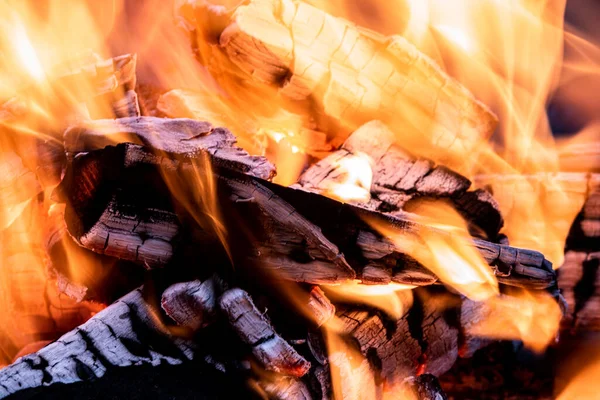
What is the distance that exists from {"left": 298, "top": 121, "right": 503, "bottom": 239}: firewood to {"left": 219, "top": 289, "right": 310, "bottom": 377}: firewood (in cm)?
204

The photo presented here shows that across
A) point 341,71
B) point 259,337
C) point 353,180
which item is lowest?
point 259,337

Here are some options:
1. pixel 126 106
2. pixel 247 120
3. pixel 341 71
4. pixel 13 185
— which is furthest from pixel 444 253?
pixel 13 185

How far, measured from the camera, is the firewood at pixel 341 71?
158 inches

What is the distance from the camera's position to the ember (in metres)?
2.45

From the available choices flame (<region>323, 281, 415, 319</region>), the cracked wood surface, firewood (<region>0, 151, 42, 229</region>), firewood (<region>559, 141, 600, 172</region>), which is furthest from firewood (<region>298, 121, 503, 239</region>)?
firewood (<region>0, 151, 42, 229</region>)

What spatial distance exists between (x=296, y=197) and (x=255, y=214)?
27 cm

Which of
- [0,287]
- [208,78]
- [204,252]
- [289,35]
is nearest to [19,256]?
[0,287]

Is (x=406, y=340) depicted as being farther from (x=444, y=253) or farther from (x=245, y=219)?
(x=245, y=219)

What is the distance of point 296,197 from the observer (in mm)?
2570

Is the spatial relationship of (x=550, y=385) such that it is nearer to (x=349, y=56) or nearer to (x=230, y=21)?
(x=349, y=56)

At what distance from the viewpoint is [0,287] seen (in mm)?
3496

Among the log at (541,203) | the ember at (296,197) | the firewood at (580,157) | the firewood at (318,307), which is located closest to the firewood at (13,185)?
the ember at (296,197)

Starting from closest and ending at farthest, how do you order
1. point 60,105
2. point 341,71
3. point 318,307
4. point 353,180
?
point 318,307
point 60,105
point 353,180
point 341,71

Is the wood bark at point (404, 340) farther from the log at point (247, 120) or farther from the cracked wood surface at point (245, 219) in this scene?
the log at point (247, 120)
